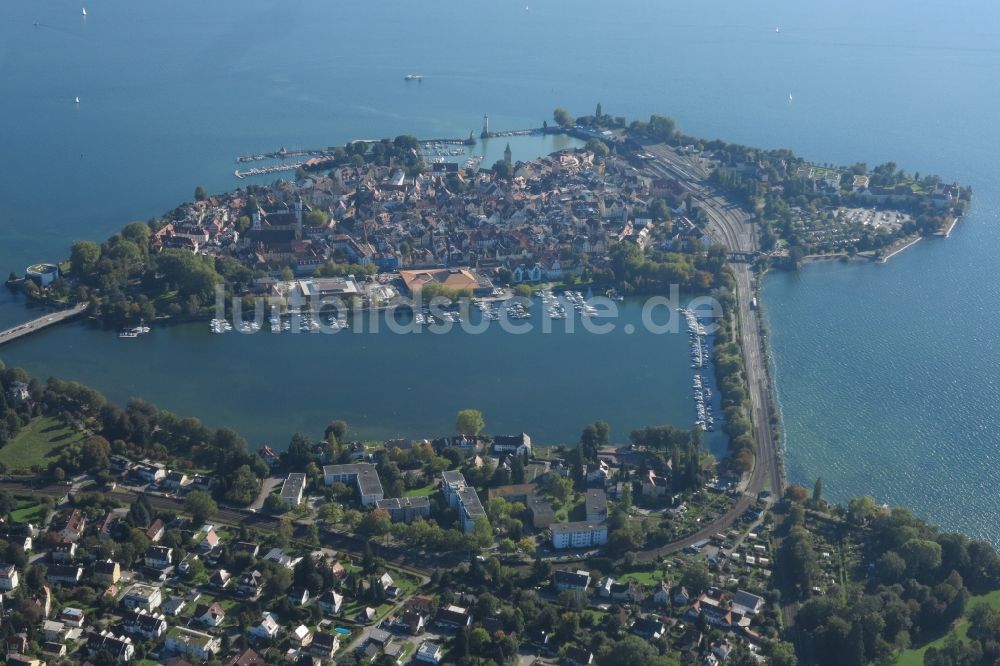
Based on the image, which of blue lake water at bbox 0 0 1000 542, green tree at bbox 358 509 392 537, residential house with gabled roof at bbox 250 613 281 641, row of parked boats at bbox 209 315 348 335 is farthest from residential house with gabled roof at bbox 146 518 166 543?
row of parked boats at bbox 209 315 348 335

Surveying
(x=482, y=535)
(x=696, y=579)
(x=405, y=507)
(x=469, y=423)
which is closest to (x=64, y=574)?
(x=405, y=507)

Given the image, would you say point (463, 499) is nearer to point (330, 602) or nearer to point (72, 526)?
point (330, 602)

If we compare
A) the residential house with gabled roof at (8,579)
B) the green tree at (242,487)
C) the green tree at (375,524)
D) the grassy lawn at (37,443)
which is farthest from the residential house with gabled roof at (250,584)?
the grassy lawn at (37,443)

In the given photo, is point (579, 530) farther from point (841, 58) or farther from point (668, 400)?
point (841, 58)

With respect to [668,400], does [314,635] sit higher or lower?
lower

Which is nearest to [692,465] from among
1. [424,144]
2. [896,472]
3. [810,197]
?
[896,472]

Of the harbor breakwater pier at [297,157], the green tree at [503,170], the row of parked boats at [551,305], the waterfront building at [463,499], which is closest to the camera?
the waterfront building at [463,499]

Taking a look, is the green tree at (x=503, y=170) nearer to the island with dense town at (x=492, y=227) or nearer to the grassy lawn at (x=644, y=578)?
the island with dense town at (x=492, y=227)
